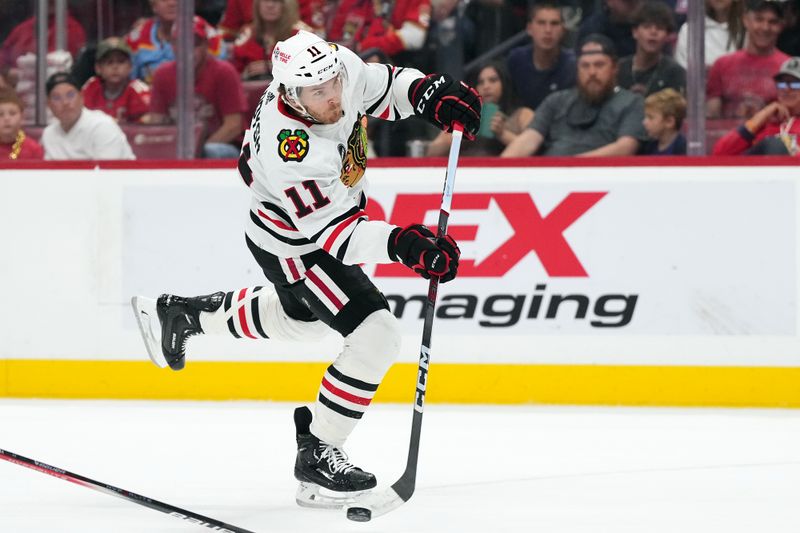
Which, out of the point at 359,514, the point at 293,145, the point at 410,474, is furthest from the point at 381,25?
the point at 359,514

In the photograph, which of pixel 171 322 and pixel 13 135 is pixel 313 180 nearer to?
pixel 171 322

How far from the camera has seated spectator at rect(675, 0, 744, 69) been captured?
4.60 m

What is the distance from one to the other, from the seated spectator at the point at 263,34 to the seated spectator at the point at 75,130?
1.84 ft

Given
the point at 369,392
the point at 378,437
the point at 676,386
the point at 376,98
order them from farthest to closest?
the point at 676,386 → the point at 378,437 → the point at 376,98 → the point at 369,392

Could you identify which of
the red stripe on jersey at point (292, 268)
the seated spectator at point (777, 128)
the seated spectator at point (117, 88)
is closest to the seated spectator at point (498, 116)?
the seated spectator at point (777, 128)

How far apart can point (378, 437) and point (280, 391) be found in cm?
82

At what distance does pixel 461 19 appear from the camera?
4.78 metres

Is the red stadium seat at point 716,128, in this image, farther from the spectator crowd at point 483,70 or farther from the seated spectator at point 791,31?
the seated spectator at point 791,31

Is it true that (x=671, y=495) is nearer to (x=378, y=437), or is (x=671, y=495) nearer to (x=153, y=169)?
(x=378, y=437)

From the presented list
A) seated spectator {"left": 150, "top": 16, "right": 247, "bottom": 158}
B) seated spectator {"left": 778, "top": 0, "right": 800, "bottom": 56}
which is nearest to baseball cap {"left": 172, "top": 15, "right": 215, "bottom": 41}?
seated spectator {"left": 150, "top": 16, "right": 247, "bottom": 158}

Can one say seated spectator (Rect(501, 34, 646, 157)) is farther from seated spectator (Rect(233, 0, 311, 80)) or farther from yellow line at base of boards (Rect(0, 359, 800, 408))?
seated spectator (Rect(233, 0, 311, 80))

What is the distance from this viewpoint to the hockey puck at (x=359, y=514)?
292 cm

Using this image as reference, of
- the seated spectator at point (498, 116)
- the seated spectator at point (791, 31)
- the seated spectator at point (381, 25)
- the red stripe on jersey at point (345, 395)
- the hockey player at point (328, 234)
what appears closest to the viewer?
the hockey player at point (328, 234)

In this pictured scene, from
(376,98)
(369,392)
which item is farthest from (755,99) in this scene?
(369,392)
